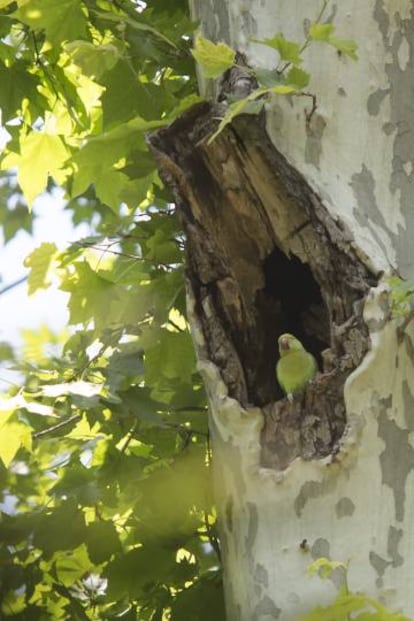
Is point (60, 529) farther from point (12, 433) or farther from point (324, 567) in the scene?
point (324, 567)

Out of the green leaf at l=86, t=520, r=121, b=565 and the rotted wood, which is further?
the green leaf at l=86, t=520, r=121, b=565

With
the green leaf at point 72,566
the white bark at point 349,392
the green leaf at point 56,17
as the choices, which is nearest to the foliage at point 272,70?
the white bark at point 349,392

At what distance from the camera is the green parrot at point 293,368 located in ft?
6.89

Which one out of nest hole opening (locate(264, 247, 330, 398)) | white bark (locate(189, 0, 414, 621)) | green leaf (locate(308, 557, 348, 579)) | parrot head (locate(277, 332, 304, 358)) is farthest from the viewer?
nest hole opening (locate(264, 247, 330, 398))

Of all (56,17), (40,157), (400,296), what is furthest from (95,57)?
(400,296)

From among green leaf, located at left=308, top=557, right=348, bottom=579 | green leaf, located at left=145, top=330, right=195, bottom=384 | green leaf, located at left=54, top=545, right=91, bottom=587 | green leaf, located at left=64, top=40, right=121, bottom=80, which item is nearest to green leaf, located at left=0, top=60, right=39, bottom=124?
green leaf, located at left=64, top=40, right=121, bottom=80

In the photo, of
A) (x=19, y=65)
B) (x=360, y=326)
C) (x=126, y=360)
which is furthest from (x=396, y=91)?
(x=19, y=65)

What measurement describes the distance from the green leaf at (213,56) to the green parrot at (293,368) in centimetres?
57

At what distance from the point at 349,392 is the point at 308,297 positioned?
548 mm

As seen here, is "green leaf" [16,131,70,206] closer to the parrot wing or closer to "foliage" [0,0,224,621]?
"foliage" [0,0,224,621]

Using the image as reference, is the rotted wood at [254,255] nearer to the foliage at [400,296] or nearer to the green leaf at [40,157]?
the foliage at [400,296]

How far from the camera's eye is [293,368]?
215cm

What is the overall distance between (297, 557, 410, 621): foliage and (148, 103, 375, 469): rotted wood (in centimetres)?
28

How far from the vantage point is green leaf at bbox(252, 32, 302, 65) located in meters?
1.97
